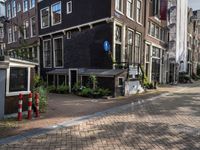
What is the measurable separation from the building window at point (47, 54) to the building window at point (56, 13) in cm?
251

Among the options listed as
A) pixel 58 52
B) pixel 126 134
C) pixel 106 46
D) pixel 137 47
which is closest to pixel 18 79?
pixel 126 134

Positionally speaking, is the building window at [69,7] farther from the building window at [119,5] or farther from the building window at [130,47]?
the building window at [130,47]

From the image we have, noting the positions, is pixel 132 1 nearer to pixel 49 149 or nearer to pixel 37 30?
→ pixel 37 30

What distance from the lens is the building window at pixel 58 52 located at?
69.6 feet

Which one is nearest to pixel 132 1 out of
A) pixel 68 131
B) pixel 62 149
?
pixel 68 131

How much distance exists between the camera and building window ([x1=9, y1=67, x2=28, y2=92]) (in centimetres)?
804

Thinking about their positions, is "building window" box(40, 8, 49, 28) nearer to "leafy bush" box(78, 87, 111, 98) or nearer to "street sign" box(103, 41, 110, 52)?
"street sign" box(103, 41, 110, 52)

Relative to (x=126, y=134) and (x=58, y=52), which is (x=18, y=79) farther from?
(x=58, y=52)

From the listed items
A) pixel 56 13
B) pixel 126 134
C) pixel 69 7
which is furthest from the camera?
pixel 56 13

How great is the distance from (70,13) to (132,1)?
5.82 m

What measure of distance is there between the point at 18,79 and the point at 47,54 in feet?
51.0

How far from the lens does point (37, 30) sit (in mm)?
24750

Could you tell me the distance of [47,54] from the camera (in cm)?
2344

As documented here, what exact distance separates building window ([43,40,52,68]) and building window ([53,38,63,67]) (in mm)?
1162
